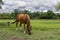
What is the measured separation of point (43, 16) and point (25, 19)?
58.0 meters

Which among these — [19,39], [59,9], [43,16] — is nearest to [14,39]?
[19,39]

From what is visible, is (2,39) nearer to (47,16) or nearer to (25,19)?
(25,19)

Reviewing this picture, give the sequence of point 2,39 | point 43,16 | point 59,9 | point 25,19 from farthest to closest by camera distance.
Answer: point 59,9 < point 43,16 < point 25,19 < point 2,39

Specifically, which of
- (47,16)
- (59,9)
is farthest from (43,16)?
(59,9)

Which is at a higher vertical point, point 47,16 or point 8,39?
point 8,39

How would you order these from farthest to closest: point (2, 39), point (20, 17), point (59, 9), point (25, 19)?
point (59, 9) → point (20, 17) → point (25, 19) → point (2, 39)

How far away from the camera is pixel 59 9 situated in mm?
95938

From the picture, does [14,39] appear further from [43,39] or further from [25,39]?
[43,39]

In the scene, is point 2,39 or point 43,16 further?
point 43,16

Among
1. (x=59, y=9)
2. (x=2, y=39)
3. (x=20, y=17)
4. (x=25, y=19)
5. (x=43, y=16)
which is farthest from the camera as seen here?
(x=59, y=9)

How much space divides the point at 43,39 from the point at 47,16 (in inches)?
2521

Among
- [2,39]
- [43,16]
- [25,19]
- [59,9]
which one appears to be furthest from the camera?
[59,9]

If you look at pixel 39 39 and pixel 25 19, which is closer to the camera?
pixel 39 39

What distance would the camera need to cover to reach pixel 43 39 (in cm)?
1930
